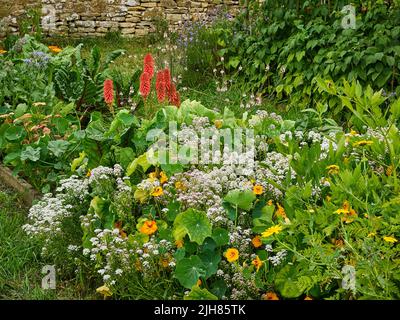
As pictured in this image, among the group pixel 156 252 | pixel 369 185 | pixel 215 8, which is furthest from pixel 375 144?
pixel 215 8

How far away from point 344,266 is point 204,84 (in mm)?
4625

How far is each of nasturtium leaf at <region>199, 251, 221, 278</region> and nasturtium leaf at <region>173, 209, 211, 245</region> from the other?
0.10m

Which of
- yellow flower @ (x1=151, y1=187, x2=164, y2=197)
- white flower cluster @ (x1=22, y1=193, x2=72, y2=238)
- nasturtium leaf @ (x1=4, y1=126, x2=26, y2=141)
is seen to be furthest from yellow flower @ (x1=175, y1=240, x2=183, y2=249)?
nasturtium leaf @ (x1=4, y1=126, x2=26, y2=141)

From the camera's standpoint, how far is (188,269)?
3273 mm

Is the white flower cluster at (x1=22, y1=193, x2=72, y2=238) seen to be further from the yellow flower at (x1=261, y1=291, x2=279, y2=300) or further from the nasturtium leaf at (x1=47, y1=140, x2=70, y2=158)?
the yellow flower at (x1=261, y1=291, x2=279, y2=300)

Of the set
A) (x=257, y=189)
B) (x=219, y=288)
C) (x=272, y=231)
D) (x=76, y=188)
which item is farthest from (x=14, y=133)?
(x=272, y=231)

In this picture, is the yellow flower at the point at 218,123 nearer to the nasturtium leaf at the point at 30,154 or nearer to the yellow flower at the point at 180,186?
the yellow flower at the point at 180,186

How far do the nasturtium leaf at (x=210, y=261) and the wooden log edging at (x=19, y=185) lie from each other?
5.51ft

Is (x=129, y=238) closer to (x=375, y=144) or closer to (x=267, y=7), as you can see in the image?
(x=375, y=144)

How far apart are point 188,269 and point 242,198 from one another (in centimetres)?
45

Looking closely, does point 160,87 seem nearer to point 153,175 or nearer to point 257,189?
point 153,175

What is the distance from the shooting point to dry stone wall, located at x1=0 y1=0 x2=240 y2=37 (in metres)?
10.3

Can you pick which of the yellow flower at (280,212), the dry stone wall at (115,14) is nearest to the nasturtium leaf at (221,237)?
the yellow flower at (280,212)
